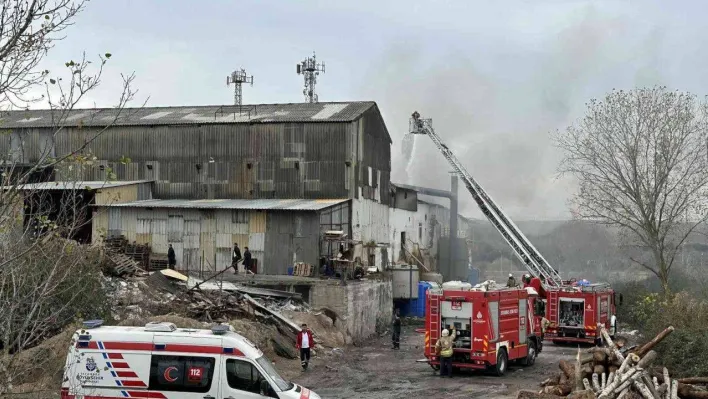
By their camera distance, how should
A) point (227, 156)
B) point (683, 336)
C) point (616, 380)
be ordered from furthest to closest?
point (227, 156)
point (683, 336)
point (616, 380)

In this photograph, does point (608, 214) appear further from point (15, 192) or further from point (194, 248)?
point (15, 192)

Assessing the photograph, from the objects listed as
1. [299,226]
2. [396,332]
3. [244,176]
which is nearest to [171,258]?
[299,226]

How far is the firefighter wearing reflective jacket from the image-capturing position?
23.5 metres

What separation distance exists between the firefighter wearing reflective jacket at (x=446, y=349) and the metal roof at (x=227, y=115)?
17486 millimetres

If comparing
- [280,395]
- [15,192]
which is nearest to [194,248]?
[280,395]

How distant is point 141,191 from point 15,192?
30.7 metres

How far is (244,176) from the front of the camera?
40.0 metres

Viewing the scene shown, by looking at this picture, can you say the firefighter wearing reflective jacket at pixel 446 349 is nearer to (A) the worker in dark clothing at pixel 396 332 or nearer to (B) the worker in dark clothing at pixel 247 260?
(A) the worker in dark clothing at pixel 396 332

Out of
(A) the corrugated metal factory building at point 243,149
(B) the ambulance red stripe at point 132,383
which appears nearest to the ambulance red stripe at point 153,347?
(B) the ambulance red stripe at point 132,383

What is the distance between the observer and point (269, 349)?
1015 inches

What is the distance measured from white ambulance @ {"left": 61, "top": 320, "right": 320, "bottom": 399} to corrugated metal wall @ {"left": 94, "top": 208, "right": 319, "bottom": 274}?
743 inches

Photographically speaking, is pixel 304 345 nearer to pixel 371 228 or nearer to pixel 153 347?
pixel 153 347

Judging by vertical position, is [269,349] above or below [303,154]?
below

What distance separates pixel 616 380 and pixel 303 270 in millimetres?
18231
